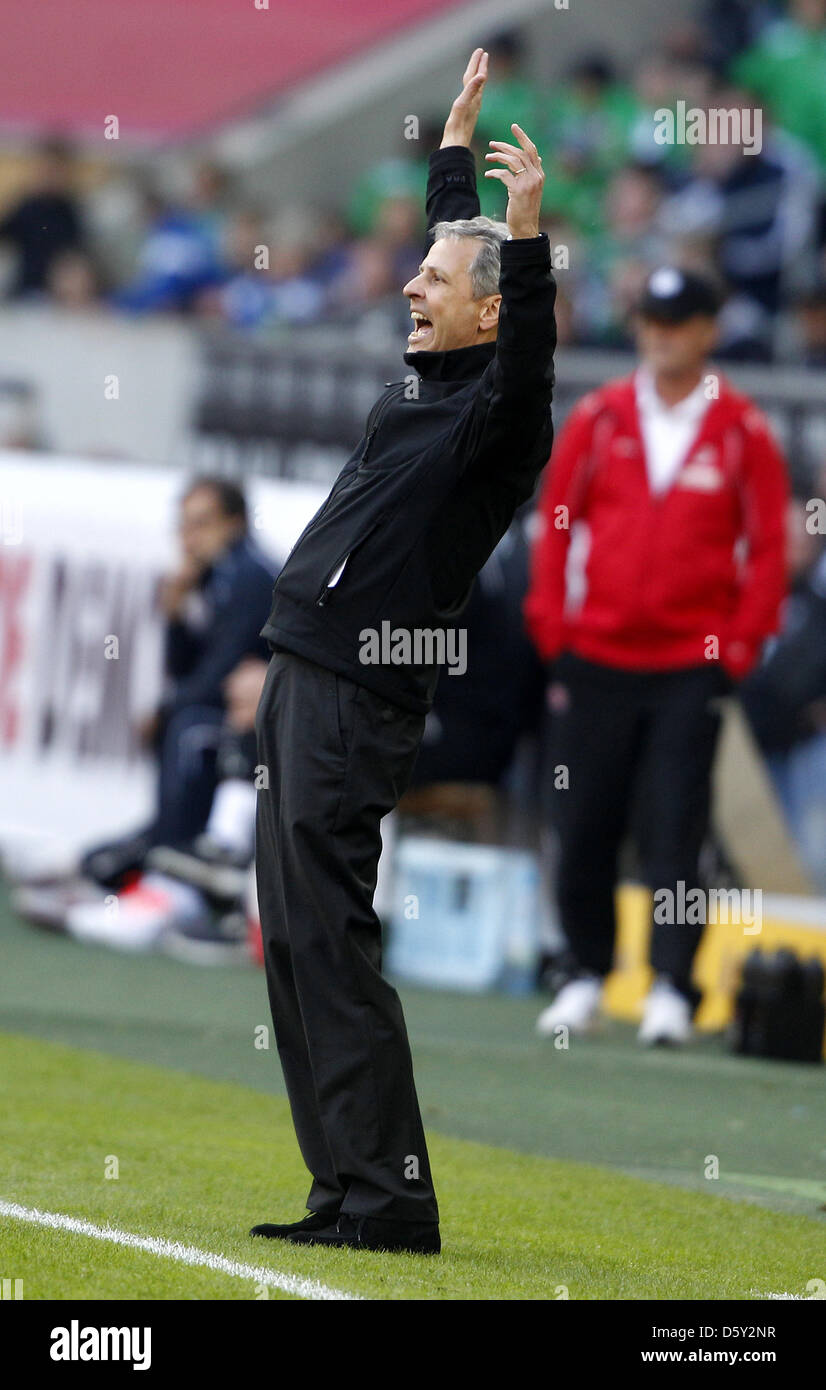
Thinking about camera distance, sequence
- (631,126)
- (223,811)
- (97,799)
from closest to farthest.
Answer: (223,811) < (97,799) < (631,126)

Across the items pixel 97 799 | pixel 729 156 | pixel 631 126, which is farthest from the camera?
pixel 631 126

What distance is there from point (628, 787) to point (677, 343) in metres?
1.53

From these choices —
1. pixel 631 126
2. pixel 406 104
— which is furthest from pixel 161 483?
pixel 406 104

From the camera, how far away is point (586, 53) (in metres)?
18.9

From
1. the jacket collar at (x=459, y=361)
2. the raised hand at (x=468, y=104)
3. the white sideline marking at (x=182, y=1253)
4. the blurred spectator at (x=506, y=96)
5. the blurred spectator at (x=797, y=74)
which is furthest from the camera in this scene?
the blurred spectator at (x=506, y=96)

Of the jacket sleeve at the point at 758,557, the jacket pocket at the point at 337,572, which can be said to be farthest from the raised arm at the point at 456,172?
the jacket sleeve at the point at 758,557

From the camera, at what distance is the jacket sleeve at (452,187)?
217 inches

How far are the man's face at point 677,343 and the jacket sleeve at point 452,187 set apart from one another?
3.16 meters

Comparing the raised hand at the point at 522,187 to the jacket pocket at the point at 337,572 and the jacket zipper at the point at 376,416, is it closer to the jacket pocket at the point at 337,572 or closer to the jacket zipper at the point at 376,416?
the jacket zipper at the point at 376,416

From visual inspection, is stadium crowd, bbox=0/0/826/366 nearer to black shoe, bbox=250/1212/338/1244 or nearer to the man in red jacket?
the man in red jacket

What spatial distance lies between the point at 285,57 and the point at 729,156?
799cm

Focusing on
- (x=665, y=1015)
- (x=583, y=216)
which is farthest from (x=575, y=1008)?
(x=583, y=216)

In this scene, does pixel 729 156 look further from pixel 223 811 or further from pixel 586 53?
pixel 223 811

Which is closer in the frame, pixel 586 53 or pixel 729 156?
pixel 729 156
